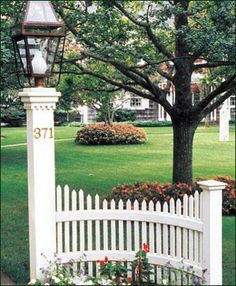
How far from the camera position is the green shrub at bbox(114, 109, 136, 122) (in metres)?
15.6

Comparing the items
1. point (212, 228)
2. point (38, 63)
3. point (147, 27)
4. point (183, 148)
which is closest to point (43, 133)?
point (38, 63)

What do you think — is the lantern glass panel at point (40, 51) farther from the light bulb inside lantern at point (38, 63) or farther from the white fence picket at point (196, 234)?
the white fence picket at point (196, 234)

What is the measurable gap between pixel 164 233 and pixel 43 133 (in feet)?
5.49

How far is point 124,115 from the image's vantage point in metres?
16.0

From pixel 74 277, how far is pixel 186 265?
122 cm

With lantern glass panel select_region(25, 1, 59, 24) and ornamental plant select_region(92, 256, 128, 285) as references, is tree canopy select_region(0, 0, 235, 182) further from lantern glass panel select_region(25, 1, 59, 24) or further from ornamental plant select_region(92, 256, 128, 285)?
ornamental plant select_region(92, 256, 128, 285)

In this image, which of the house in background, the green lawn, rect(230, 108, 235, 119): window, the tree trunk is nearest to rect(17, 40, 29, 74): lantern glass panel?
the green lawn

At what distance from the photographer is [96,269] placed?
20.6ft

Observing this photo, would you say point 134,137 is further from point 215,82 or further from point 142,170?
point 215,82

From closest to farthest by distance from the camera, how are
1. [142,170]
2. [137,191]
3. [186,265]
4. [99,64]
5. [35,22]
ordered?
[35,22] → [186,265] → [137,191] → [99,64] → [142,170]

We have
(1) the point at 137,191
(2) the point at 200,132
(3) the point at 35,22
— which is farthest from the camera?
(2) the point at 200,132

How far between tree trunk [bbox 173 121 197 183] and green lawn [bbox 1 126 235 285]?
6.09ft

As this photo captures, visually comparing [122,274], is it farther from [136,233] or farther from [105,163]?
[105,163]

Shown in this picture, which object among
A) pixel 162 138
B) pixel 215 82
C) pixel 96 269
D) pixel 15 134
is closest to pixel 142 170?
pixel 162 138
